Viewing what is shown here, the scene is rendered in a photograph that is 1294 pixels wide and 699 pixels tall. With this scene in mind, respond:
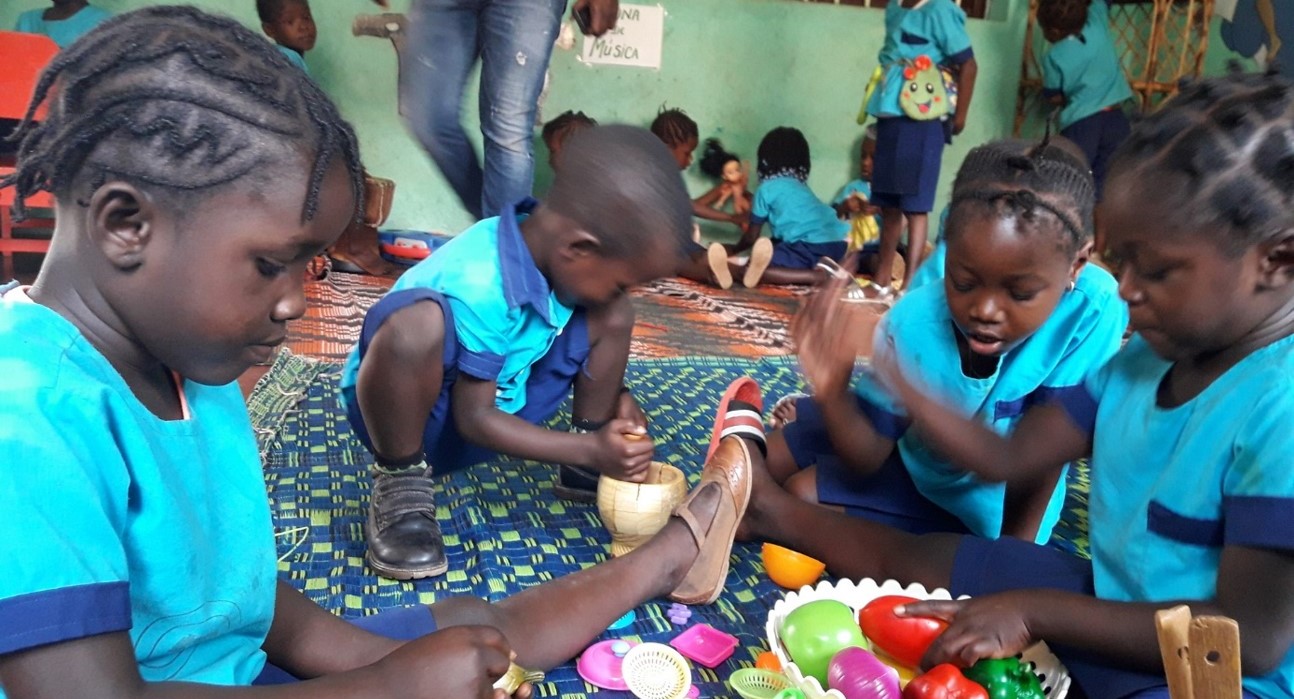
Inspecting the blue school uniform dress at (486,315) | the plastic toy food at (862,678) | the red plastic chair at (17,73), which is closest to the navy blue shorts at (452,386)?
the blue school uniform dress at (486,315)

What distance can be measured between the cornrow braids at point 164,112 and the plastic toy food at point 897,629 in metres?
0.64

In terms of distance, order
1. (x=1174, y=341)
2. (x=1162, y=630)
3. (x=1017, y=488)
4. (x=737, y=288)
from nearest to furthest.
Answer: (x=1162, y=630)
(x=1174, y=341)
(x=1017, y=488)
(x=737, y=288)

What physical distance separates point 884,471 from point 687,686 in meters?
0.49

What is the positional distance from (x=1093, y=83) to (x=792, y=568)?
2.91 metres

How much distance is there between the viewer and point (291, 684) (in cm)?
58

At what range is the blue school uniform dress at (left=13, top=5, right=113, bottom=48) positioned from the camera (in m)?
2.77

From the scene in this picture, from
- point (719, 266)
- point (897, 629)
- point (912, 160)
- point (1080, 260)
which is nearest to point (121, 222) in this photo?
point (897, 629)

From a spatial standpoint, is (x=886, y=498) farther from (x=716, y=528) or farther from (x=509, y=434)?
(x=509, y=434)

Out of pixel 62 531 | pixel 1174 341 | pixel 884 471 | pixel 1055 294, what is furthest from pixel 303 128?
pixel 884 471

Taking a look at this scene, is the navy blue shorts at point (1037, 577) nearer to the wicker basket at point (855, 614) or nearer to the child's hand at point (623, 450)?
the wicker basket at point (855, 614)

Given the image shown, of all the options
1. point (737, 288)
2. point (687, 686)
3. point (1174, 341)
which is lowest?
point (737, 288)

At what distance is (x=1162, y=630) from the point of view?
22.9 inches

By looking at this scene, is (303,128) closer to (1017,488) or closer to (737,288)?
(1017,488)

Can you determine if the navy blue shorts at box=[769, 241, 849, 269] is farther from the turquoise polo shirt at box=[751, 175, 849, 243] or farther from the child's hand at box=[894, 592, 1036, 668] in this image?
the child's hand at box=[894, 592, 1036, 668]
